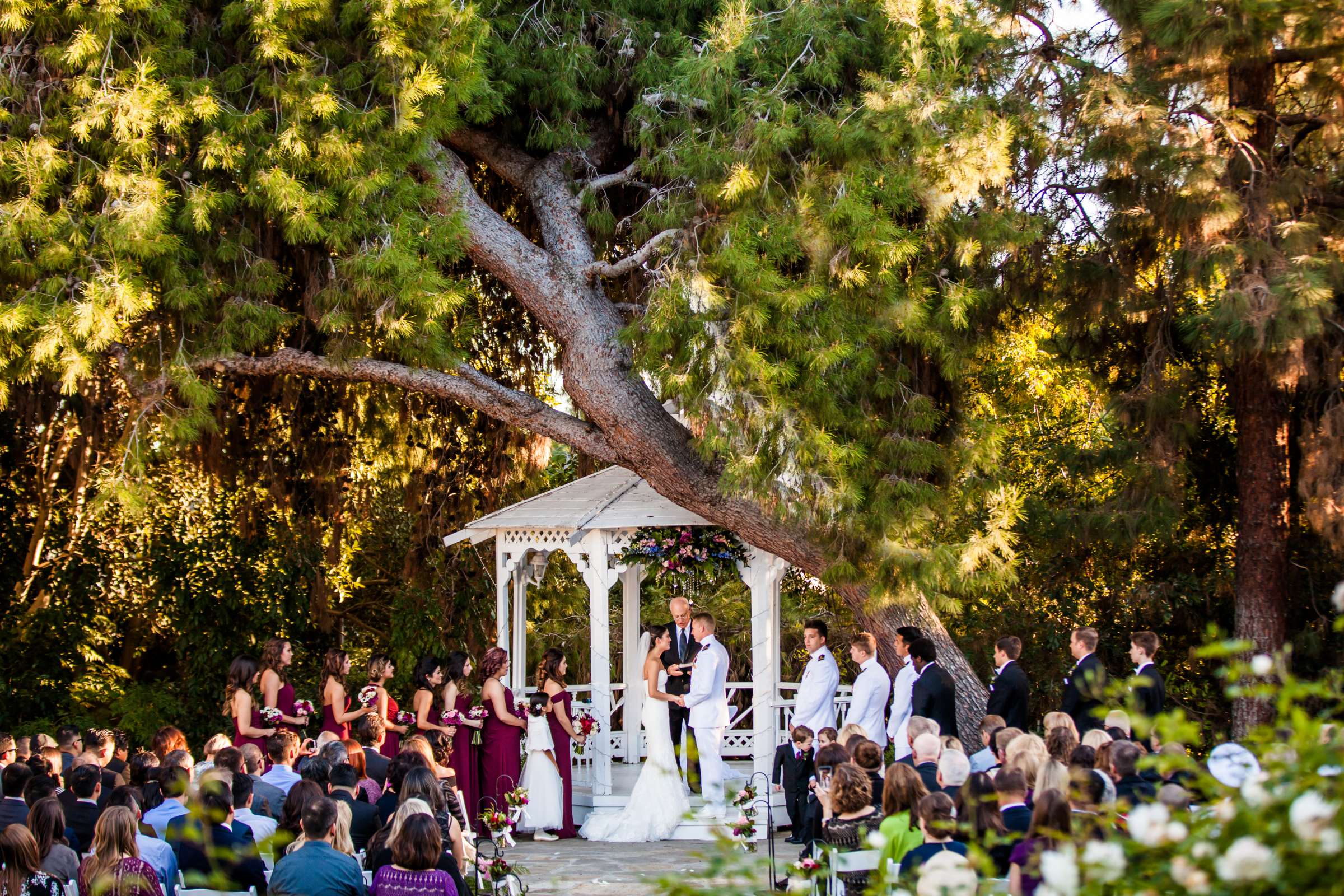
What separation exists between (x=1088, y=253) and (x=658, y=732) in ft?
17.0

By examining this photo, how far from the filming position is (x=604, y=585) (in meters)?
11.0

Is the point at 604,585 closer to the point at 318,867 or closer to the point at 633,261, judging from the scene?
the point at 633,261

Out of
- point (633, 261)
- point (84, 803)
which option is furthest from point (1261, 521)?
point (84, 803)

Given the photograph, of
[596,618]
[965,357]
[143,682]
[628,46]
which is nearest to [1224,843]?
[965,357]

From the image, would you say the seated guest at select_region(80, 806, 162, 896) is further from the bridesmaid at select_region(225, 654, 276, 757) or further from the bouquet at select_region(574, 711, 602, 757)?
the bouquet at select_region(574, 711, 602, 757)

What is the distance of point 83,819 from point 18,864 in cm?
114

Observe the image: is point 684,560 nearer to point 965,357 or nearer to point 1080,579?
point 965,357

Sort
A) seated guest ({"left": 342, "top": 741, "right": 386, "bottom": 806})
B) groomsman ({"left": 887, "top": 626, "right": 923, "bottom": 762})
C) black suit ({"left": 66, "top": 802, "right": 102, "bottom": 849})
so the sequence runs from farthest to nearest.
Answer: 1. groomsman ({"left": 887, "top": 626, "right": 923, "bottom": 762})
2. seated guest ({"left": 342, "top": 741, "right": 386, "bottom": 806})
3. black suit ({"left": 66, "top": 802, "right": 102, "bottom": 849})

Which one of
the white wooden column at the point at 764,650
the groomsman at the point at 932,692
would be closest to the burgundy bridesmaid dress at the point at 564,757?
the white wooden column at the point at 764,650

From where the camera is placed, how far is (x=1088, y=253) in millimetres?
10750

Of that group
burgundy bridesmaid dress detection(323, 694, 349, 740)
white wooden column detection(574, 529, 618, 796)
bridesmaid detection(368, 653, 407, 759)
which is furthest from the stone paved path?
burgundy bridesmaid dress detection(323, 694, 349, 740)

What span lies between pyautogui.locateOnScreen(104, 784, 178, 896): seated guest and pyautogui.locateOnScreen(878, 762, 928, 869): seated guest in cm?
298

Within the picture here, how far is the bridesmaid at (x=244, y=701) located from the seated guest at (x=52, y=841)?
3578mm

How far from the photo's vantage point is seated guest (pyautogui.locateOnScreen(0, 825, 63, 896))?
522cm
